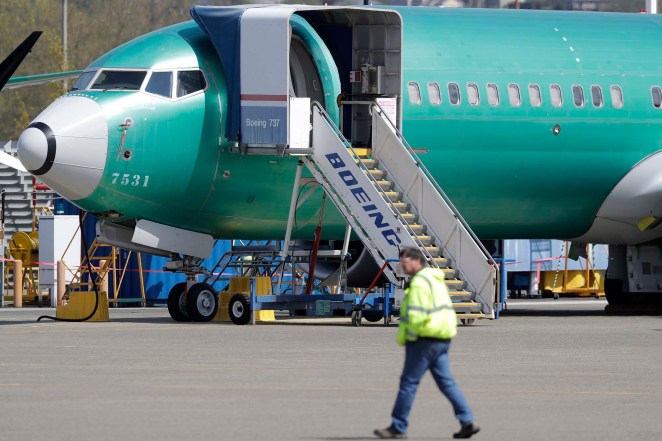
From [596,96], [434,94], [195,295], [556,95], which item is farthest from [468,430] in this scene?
[596,96]

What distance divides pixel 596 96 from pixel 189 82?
8685 millimetres

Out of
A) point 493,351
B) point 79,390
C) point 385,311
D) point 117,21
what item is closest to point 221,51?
point 385,311

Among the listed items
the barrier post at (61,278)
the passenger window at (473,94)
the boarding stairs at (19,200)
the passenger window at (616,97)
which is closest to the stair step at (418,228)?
the passenger window at (473,94)

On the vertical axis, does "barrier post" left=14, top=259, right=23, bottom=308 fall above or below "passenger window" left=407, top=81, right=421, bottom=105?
below

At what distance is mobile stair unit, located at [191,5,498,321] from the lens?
2861 centimetres

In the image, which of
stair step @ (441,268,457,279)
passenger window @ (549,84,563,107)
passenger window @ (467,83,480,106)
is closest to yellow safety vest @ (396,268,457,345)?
stair step @ (441,268,457,279)

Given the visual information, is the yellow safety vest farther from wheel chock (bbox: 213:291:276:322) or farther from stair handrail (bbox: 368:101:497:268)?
wheel chock (bbox: 213:291:276:322)

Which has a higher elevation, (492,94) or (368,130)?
(492,94)

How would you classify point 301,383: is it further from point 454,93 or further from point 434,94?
point 454,93

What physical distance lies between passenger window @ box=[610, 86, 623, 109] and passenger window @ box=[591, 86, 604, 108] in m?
A: 0.29

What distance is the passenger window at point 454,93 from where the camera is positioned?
31188 millimetres

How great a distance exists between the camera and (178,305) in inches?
1195

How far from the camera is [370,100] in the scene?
30688 millimetres

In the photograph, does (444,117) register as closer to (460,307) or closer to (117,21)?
(460,307)
